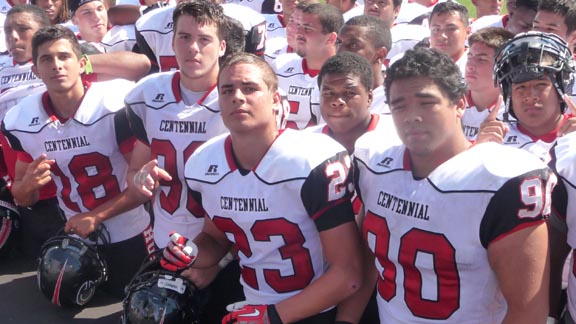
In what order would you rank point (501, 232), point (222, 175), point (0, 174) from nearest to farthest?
point (501, 232), point (222, 175), point (0, 174)

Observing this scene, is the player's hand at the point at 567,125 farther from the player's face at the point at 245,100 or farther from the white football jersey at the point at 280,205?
the player's face at the point at 245,100

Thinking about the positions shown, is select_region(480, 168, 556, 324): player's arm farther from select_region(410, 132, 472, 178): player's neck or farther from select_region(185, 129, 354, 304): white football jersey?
select_region(185, 129, 354, 304): white football jersey

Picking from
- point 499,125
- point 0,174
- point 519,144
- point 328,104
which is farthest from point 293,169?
point 0,174

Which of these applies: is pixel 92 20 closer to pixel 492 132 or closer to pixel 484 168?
pixel 492 132

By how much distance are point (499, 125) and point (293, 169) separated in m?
0.89

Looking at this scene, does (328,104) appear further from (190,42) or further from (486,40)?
(486,40)

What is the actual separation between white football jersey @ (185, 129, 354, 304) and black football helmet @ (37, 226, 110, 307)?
126 cm

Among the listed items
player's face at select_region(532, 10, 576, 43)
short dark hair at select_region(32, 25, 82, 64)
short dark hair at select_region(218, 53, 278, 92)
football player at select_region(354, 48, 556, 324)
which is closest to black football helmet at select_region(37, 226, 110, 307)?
short dark hair at select_region(32, 25, 82, 64)

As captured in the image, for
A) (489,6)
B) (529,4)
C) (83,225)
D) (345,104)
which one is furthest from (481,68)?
(489,6)

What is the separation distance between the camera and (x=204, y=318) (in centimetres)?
347

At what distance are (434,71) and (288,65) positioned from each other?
239cm

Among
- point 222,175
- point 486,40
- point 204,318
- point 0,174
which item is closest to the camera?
point 222,175

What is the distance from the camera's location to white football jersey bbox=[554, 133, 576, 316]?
2.58 m

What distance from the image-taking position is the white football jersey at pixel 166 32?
4.96 m
